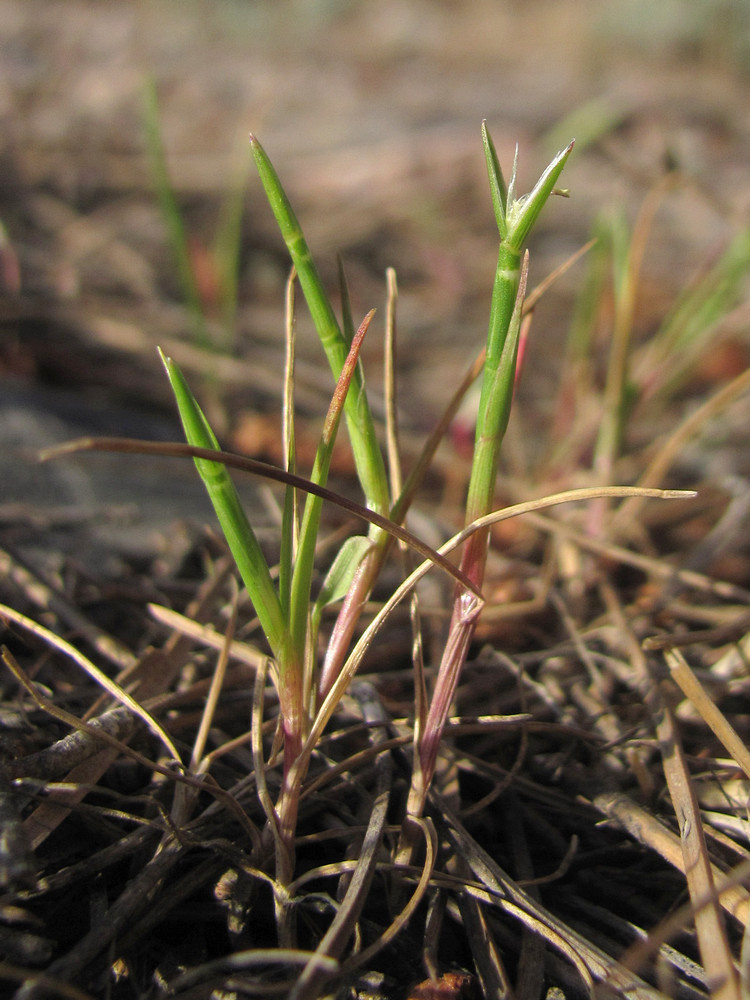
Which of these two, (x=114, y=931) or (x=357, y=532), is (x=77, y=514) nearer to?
(x=357, y=532)

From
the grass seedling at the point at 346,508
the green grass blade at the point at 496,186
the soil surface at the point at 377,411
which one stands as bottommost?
the soil surface at the point at 377,411

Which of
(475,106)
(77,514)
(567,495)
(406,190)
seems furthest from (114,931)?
(475,106)

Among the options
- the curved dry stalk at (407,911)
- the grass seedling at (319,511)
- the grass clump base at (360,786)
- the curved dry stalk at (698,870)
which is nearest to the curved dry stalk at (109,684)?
the grass clump base at (360,786)

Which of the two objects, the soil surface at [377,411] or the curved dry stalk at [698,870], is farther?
the soil surface at [377,411]

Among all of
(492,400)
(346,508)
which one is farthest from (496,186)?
(346,508)

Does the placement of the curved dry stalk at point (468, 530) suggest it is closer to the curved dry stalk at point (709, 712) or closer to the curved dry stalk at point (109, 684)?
the curved dry stalk at point (109, 684)
